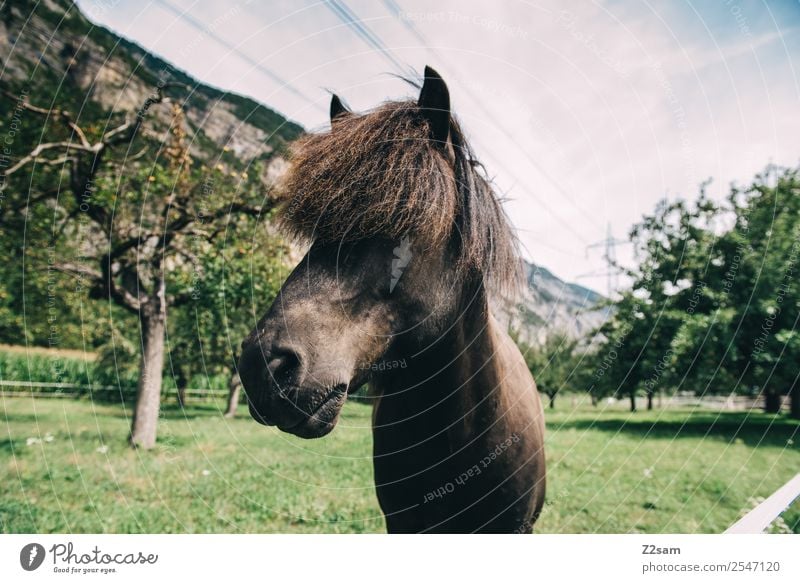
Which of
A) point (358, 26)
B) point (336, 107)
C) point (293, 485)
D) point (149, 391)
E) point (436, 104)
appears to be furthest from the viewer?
point (149, 391)

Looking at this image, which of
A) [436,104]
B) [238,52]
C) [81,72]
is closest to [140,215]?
[81,72]

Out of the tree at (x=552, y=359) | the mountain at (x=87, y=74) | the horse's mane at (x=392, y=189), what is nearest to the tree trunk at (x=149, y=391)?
the mountain at (x=87, y=74)

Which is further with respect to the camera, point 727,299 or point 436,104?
point 727,299

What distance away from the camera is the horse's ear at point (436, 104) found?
188 centimetres

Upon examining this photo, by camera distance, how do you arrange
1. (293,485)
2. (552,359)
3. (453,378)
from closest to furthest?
(453,378) → (552,359) → (293,485)

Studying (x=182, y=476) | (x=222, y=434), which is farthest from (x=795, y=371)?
(x=222, y=434)

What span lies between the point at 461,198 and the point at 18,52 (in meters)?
8.26

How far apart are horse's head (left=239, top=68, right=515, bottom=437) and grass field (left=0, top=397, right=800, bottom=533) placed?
5.19 ft

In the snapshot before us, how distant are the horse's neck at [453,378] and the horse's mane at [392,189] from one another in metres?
0.26

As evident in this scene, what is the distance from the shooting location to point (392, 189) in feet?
5.58

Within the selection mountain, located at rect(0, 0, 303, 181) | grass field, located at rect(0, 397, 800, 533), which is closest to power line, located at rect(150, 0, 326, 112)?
grass field, located at rect(0, 397, 800, 533)

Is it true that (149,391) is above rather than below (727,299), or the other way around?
below

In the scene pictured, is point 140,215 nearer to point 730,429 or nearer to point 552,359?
point 552,359

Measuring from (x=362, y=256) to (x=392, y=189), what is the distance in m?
0.25
